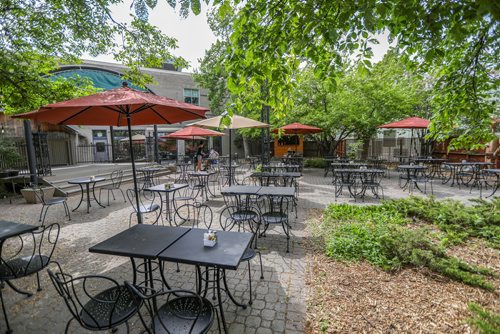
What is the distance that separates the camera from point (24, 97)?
5.53 metres

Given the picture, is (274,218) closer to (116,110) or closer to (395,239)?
(395,239)

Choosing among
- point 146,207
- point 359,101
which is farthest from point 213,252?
point 359,101

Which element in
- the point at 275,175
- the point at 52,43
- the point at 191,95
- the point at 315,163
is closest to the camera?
the point at 52,43

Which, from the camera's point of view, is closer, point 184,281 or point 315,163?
point 184,281

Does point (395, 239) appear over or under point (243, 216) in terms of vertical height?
under

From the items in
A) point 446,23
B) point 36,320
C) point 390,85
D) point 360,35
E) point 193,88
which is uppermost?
point 193,88

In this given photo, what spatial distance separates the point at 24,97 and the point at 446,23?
744 centimetres

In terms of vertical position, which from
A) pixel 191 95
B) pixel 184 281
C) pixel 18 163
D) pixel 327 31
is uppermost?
pixel 191 95

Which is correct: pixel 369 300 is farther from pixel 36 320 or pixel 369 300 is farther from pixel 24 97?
pixel 24 97

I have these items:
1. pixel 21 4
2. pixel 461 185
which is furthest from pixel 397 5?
pixel 461 185

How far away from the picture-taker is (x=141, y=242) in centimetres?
272

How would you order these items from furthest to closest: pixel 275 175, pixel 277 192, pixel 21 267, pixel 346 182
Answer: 1. pixel 346 182
2. pixel 275 175
3. pixel 277 192
4. pixel 21 267

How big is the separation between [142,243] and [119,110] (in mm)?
2456

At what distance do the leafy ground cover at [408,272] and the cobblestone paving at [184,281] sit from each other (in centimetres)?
27
